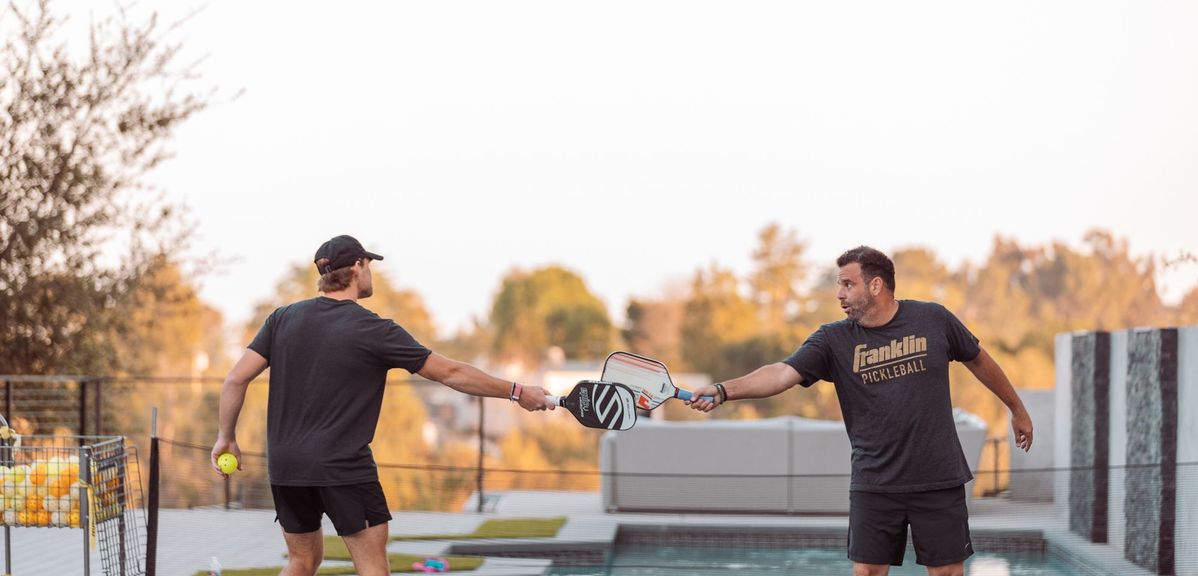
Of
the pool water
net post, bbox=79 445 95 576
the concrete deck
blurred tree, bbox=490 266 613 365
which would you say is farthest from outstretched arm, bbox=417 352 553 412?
blurred tree, bbox=490 266 613 365

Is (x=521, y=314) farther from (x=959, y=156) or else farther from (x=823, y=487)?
(x=823, y=487)

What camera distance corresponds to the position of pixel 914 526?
415 cm

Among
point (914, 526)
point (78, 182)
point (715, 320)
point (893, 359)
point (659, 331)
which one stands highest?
point (78, 182)

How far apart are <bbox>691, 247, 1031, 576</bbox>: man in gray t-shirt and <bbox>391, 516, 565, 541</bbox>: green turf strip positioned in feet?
16.7

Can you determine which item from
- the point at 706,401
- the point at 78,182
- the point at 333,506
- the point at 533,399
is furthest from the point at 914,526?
the point at 78,182

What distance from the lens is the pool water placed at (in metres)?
8.25

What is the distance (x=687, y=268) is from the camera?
61.1 m

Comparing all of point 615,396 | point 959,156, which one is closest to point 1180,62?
point 959,156

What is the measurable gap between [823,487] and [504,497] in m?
2.98

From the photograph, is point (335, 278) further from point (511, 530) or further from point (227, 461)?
point (511, 530)

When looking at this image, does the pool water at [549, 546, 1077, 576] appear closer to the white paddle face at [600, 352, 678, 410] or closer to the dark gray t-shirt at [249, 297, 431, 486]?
the white paddle face at [600, 352, 678, 410]

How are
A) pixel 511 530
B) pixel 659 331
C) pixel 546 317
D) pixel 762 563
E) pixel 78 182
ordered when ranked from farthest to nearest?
pixel 546 317, pixel 659 331, pixel 78 182, pixel 511 530, pixel 762 563

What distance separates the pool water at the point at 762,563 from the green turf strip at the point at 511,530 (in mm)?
496

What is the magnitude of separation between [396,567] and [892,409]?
413 centimetres
